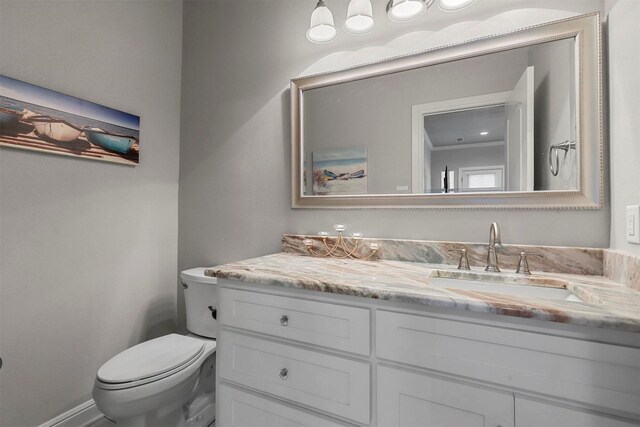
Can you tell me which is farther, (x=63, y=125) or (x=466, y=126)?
(x=63, y=125)

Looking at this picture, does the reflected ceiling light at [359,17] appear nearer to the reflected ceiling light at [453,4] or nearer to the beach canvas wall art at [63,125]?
the reflected ceiling light at [453,4]

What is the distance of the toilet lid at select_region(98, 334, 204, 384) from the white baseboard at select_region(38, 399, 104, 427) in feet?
1.76

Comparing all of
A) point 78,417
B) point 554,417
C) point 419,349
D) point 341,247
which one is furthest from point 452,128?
point 78,417

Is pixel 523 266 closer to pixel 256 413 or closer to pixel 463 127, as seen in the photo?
pixel 463 127

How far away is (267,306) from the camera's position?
1107mm

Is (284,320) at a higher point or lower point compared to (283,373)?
higher

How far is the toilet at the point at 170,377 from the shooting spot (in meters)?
1.21

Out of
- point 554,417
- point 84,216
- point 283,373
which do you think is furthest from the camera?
point 84,216

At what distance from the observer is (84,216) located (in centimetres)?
163

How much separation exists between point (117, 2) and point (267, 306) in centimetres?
201

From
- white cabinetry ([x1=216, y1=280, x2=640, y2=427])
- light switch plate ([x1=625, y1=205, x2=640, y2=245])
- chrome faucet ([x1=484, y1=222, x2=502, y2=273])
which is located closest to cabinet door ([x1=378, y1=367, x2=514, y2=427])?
white cabinetry ([x1=216, y1=280, x2=640, y2=427])

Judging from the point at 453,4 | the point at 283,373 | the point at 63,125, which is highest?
the point at 453,4

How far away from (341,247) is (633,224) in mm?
1086

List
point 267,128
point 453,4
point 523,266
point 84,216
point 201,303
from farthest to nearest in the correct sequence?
point 267,128
point 201,303
point 84,216
point 453,4
point 523,266
